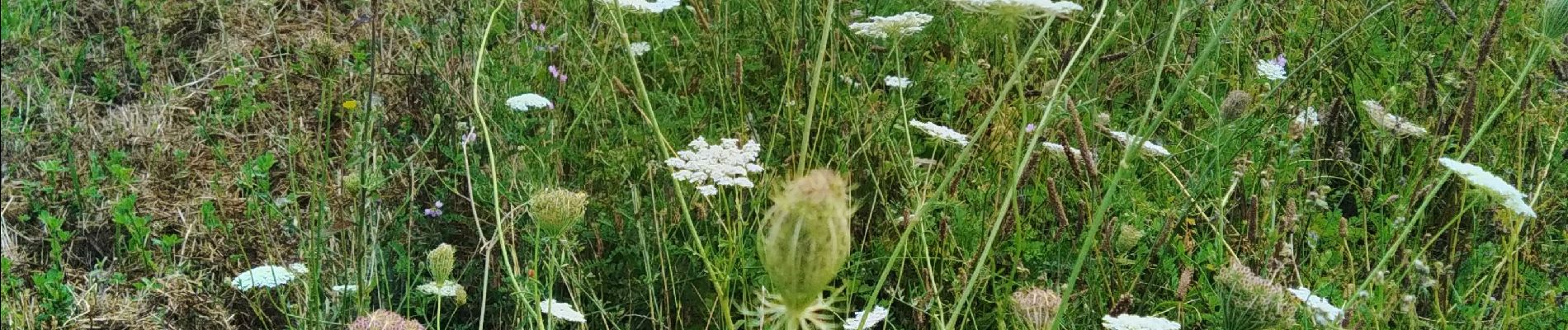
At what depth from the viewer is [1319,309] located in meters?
1.69

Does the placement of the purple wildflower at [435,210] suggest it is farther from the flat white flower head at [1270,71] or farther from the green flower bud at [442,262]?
the flat white flower head at [1270,71]

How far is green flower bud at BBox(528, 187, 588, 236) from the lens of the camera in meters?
1.59

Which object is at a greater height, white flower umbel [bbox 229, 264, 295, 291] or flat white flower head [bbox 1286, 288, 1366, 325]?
flat white flower head [bbox 1286, 288, 1366, 325]

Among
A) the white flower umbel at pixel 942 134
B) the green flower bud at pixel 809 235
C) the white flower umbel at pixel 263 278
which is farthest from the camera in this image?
the white flower umbel at pixel 942 134

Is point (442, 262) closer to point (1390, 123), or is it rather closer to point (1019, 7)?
point (1019, 7)

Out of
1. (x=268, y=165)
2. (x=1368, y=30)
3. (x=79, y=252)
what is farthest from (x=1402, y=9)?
(x=79, y=252)

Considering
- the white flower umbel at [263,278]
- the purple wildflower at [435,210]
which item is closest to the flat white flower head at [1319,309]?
the white flower umbel at [263,278]

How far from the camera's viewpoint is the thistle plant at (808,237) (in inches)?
39.4

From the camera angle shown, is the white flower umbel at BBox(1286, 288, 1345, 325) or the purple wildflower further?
the purple wildflower

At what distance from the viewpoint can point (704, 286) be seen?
91.8 inches

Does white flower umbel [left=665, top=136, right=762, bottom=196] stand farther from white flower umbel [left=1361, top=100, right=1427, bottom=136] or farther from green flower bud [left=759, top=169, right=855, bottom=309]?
white flower umbel [left=1361, top=100, right=1427, bottom=136]

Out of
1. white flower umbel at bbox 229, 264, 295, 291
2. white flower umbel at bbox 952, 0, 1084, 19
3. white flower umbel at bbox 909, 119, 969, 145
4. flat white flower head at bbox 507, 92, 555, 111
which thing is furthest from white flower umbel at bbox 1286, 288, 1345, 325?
white flower umbel at bbox 229, 264, 295, 291

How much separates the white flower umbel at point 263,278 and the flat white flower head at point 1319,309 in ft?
5.25

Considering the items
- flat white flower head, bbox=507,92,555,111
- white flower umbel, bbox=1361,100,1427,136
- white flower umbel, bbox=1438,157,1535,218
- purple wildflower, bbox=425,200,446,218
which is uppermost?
white flower umbel, bbox=1438,157,1535,218
